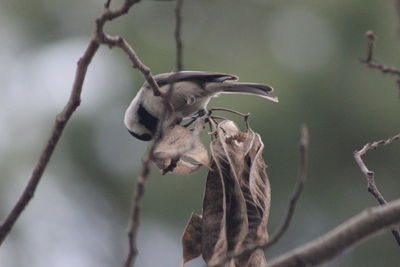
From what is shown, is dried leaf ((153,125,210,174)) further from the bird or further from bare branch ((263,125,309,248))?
the bird

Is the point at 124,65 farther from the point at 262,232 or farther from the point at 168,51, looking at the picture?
the point at 262,232

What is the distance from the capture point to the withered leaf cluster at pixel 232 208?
2277 mm

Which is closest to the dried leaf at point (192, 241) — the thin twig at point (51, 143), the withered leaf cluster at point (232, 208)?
the withered leaf cluster at point (232, 208)

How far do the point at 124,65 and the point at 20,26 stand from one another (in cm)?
299

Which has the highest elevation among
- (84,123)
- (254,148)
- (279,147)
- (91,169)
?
(254,148)

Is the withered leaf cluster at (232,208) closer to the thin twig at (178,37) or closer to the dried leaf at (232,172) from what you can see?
the dried leaf at (232,172)

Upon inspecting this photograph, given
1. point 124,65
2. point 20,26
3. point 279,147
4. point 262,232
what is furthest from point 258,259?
point 20,26

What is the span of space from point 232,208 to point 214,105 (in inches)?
251

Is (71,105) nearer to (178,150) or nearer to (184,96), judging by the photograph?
(178,150)

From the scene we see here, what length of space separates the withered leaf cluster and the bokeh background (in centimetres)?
581

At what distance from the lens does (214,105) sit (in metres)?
8.73

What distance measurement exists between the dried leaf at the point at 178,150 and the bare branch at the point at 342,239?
0.71 metres

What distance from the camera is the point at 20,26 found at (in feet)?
47.3

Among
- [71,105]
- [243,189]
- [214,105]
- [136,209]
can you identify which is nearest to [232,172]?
[243,189]
